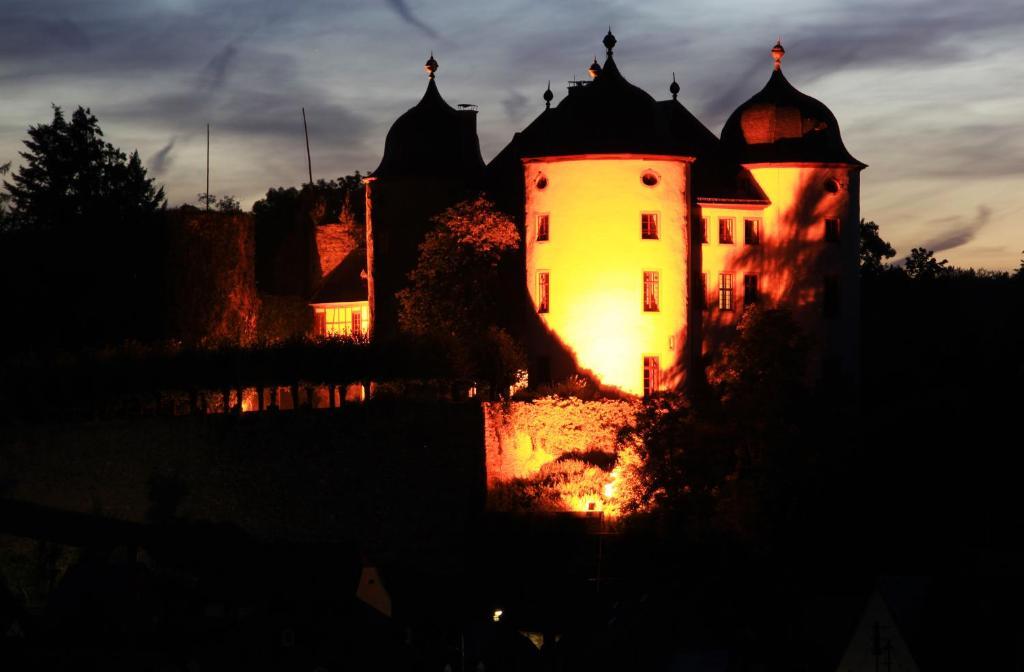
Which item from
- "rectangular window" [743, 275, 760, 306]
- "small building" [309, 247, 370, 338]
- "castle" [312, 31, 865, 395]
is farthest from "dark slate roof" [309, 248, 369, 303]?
"rectangular window" [743, 275, 760, 306]

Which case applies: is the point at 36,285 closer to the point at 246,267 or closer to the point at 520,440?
the point at 246,267

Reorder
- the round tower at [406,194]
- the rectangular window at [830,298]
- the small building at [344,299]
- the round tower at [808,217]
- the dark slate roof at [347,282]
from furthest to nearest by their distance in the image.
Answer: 1. the dark slate roof at [347,282]
2. the small building at [344,299]
3. the rectangular window at [830,298]
4. the round tower at [808,217]
5. the round tower at [406,194]

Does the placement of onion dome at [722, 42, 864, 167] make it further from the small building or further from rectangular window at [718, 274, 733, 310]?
the small building

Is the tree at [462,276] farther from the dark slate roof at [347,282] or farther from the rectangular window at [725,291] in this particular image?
the dark slate roof at [347,282]

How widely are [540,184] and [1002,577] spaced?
1405cm

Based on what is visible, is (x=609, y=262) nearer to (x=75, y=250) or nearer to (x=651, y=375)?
(x=651, y=375)

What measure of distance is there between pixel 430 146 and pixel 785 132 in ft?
30.7

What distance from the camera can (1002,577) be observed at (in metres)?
49.6

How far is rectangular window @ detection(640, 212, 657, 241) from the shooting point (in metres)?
52.3

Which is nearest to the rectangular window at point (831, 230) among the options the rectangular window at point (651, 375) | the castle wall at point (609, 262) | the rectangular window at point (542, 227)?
the castle wall at point (609, 262)

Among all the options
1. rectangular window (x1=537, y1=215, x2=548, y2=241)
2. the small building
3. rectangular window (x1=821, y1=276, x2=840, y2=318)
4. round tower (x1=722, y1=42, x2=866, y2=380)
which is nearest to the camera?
rectangular window (x1=537, y1=215, x2=548, y2=241)

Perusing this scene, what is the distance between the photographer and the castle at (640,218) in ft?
170

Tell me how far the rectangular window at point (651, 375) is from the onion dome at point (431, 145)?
703 centimetres

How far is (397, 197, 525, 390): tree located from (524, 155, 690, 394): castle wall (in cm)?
90
